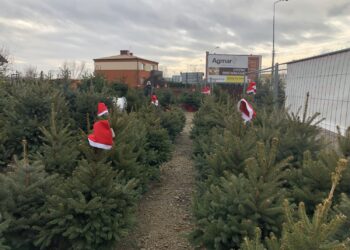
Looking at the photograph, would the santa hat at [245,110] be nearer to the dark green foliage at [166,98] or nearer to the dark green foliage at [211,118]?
the dark green foliage at [211,118]

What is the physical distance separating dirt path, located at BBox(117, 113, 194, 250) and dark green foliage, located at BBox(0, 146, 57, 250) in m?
1.26

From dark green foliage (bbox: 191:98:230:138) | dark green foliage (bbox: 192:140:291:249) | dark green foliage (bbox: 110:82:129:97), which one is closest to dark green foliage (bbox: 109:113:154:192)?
dark green foliage (bbox: 192:140:291:249)

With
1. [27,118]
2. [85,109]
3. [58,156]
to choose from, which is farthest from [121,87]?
[58,156]

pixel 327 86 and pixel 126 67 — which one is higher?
pixel 126 67

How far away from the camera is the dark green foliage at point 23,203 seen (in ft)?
10.5

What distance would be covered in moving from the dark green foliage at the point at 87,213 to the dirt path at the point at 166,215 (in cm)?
76

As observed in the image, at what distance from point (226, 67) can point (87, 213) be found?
27.4 meters

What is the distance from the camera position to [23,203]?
3.38 metres

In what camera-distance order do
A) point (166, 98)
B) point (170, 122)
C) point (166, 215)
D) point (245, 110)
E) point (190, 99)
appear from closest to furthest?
point (245, 110), point (166, 215), point (170, 122), point (166, 98), point (190, 99)

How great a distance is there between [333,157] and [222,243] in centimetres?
153

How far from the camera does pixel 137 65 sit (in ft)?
149

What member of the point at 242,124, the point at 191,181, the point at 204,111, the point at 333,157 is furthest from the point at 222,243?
the point at 204,111

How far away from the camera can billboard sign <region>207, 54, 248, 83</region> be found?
28703mm

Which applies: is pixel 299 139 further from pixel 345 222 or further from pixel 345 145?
pixel 345 222
